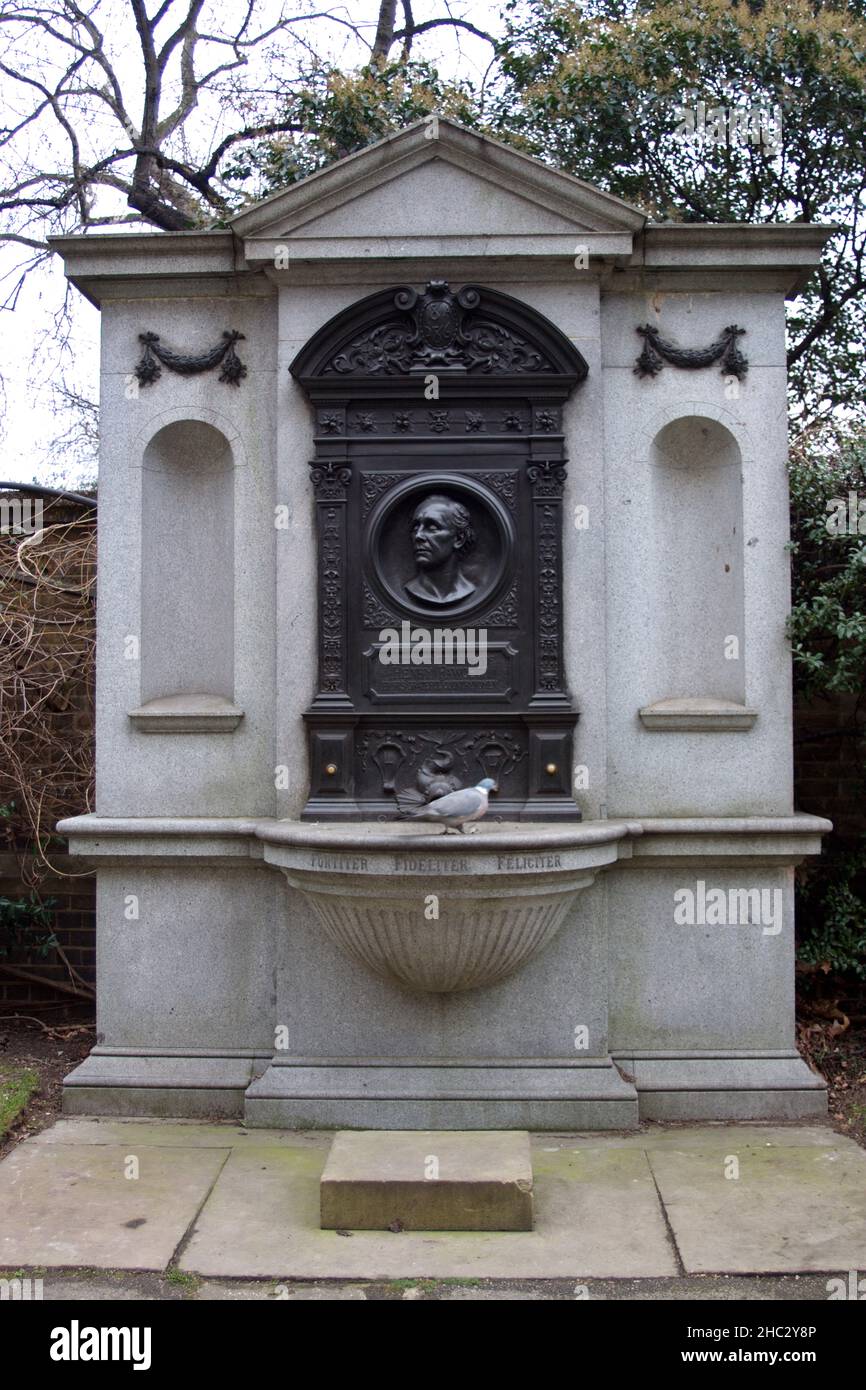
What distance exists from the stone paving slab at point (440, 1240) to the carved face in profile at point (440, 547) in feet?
8.49

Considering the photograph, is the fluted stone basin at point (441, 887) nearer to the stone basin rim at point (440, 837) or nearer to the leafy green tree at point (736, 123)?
the stone basin rim at point (440, 837)

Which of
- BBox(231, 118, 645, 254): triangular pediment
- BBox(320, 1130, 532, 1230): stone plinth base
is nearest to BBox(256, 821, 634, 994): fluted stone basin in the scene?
BBox(320, 1130, 532, 1230): stone plinth base

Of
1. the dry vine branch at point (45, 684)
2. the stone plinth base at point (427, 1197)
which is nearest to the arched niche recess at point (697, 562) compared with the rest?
the stone plinth base at point (427, 1197)

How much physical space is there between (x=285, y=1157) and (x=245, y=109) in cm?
1135

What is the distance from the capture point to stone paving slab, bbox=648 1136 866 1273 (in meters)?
4.30

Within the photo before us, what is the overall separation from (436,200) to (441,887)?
3192mm

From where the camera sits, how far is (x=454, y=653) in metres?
5.83

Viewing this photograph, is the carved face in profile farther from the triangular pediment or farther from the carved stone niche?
the triangular pediment

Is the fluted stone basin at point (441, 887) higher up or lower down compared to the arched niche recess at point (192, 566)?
lower down

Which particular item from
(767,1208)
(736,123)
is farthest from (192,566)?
(736,123)

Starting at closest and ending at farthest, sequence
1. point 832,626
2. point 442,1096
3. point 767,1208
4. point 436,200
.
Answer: point 767,1208 < point 442,1096 < point 436,200 < point 832,626

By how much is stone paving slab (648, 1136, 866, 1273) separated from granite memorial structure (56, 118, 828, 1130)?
1.78ft

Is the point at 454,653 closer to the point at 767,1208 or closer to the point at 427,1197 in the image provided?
the point at 427,1197

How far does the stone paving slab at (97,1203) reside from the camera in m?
4.36
